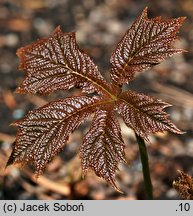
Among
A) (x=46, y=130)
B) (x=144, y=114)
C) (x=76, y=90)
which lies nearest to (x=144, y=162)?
(x=144, y=114)

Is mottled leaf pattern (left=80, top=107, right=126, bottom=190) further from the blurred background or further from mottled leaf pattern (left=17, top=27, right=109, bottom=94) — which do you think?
the blurred background

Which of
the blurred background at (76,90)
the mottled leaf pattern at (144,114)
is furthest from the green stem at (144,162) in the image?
the blurred background at (76,90)

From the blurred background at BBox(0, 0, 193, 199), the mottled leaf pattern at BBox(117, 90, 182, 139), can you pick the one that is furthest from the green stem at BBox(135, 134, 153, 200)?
the blurred background at BBox(0, 0, 193, 199)

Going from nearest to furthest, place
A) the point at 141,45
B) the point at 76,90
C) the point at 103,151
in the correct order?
the point at 103,151
the point at 141,45
the point at 76,90

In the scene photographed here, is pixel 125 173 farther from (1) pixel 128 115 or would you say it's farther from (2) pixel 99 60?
(1) pixel 128 115

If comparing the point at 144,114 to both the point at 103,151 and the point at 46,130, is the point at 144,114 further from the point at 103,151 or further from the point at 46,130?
the point at 46,130
